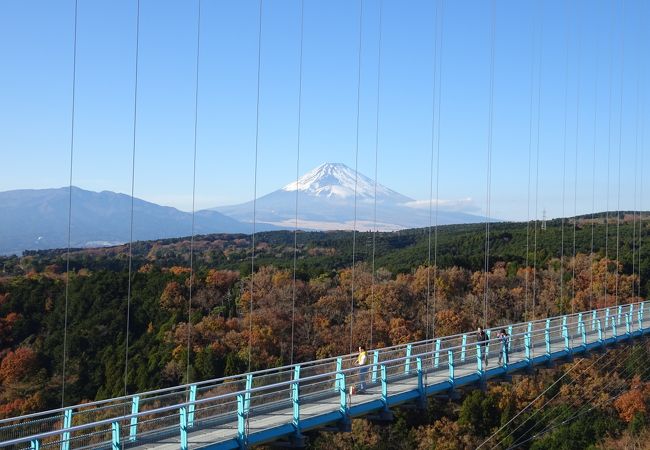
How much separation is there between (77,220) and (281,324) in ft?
134

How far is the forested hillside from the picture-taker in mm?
32312

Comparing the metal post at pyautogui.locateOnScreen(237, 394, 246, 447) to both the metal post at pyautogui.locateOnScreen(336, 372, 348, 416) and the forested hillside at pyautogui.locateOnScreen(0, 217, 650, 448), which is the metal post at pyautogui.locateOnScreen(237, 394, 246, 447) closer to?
the metal post at pyautogui.locateOnScreen(336, 372, 348, 416)

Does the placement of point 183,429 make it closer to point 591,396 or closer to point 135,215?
point 591,396

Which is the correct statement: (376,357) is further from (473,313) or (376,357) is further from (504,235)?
(504,235)

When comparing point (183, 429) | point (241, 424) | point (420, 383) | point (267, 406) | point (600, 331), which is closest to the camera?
point (183, 429)

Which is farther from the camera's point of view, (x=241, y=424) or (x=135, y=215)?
(x=135, y=215)

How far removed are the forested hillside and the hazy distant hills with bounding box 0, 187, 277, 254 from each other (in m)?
3.16

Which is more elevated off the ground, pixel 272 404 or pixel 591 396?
pixel 272 404

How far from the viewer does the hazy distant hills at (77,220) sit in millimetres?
55562

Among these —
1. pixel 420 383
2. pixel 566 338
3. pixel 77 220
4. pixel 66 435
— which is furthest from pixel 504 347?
pixel 77 220

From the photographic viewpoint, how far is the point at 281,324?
38281 millimetres

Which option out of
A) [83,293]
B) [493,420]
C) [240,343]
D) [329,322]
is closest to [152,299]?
[83,293]

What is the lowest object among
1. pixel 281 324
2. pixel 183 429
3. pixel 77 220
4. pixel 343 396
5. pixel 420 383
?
pixel 281 324

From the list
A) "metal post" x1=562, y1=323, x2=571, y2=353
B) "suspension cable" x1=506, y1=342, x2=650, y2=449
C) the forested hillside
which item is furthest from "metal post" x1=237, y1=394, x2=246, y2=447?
"suspension cable" x1=506, y1=342, x2=650, y2=449
